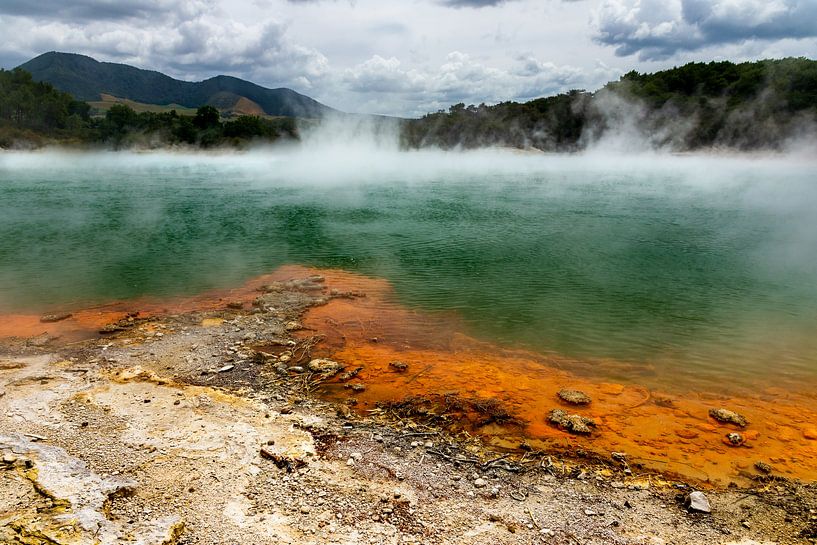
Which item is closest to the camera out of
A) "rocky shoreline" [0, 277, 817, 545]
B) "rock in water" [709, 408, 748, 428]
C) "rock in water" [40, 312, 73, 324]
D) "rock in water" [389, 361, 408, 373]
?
"rocky shoreline" [0, 277, 817, 545]

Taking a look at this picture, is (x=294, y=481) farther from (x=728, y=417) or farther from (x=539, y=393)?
(x=728, y=417)

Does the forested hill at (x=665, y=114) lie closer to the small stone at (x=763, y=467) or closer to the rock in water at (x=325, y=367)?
the small stone at (x=763, y=467)

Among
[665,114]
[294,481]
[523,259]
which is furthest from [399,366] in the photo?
[665,114]

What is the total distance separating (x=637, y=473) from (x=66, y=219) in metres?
29.6

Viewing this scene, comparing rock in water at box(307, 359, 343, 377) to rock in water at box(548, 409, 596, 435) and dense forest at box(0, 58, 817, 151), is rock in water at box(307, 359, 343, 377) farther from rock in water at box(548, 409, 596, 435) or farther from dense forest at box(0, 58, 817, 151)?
dense forest at box(0, 58, 817, 151)

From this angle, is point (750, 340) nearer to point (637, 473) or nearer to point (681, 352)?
point (681, 352)

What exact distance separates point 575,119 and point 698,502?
92679mm

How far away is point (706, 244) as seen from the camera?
20312 millimetres

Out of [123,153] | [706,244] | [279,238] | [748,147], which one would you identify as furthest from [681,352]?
[123,153]

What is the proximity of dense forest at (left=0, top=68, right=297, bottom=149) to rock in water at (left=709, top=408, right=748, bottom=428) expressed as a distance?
95.8 meters

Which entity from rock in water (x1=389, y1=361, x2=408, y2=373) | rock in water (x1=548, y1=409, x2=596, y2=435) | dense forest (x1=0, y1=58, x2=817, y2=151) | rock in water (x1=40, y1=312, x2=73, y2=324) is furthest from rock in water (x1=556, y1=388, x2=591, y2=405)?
dense forest (x1=0, y1=58, x2=817, y2=151)

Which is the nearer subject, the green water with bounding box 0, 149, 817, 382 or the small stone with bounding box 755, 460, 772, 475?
the small stone with bounding box 755, 460, 772, 475

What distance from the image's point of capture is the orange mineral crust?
6801 millimetres

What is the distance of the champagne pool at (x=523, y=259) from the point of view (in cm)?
1070
